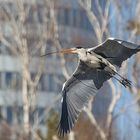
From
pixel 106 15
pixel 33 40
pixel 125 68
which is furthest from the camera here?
pixel 33 40

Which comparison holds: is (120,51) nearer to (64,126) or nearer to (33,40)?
(64,126)

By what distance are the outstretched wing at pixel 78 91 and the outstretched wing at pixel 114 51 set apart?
0.99 ft

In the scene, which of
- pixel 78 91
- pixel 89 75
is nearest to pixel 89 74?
pixel 89 75

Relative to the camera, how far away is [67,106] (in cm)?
1324

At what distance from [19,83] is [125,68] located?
1531 centimetres

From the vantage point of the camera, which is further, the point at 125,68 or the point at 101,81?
the point at 125,68

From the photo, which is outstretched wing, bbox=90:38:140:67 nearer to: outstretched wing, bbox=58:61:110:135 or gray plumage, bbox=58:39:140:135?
gray plumage, bbox=58:39:140:135

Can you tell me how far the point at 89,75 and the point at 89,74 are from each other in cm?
2

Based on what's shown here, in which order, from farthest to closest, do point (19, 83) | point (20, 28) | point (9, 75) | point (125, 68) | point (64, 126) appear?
1. point (9, 75)
2. point (19, 83)
3. point (20, 28)
4. point (125, 68)
5. point (64, 126)

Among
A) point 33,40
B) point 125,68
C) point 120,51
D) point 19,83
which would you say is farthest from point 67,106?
point 19,83

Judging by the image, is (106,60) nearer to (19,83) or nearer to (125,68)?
(125,68)

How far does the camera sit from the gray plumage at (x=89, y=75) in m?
13.0

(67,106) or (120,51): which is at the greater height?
(120,51)

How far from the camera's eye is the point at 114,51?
13359 mm
